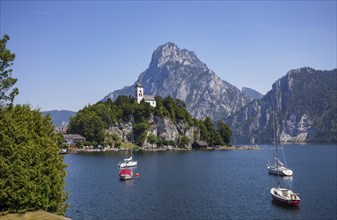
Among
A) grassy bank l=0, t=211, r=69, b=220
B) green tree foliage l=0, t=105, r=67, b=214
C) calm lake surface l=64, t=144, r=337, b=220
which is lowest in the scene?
calm lake surface l=64, t=144, r=337, b=220

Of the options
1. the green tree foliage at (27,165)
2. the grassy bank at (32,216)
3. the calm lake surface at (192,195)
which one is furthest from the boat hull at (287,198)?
the grassy bank at (32,216)

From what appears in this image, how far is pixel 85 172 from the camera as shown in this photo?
324ft

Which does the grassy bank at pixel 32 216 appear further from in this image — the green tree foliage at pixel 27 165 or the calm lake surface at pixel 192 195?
the calm lake surface at pixel 192 195

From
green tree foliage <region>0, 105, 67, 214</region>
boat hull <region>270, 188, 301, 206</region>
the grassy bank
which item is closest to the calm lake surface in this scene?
boat hull <region>270, 188, 301, 206</region>

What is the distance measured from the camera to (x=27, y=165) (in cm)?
2945

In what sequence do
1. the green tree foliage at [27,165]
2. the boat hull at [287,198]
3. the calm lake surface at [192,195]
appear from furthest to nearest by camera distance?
the boat hull at [287,198] < the calm lake surface at [192,195] < the green tree foliage at [27,165]

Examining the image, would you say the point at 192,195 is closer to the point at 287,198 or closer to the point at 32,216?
the point at 287,198

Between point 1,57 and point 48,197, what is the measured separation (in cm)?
1400

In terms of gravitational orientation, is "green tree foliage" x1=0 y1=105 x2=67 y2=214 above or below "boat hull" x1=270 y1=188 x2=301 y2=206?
above

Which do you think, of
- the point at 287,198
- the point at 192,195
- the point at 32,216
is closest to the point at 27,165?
the point at 32,216

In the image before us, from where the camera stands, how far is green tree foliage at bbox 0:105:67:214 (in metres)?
28.3

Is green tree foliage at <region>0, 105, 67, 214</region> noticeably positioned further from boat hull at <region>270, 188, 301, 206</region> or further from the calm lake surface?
boat hull at <region>270, 188, 301, 206</region>

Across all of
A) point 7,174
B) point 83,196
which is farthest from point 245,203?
point 7,174

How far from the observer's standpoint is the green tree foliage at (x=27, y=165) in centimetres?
2828
